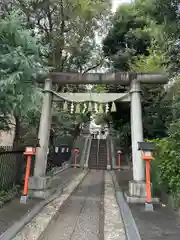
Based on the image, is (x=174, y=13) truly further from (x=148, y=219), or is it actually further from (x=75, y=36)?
(x=75, y=36)

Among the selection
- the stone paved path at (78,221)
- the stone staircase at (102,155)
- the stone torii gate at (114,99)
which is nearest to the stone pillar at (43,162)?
the stone torii gate at (114,99)

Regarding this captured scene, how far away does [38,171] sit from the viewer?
284 inches

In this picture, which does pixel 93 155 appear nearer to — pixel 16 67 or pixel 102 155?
pixel 102 155

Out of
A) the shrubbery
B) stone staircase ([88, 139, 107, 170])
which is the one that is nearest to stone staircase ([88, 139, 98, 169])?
stone staircase ([88, 139, 107, 170])

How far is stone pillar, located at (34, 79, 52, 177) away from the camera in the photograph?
7.24 meters

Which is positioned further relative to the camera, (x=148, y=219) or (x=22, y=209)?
(x=22, y=209)

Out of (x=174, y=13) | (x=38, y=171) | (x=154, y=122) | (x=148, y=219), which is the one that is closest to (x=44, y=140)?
(x=38, y=171)

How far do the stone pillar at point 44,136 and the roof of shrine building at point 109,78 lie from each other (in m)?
0.45

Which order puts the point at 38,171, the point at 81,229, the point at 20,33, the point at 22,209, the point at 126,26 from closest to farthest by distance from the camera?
the point at 81,229 < the point at 20,33 < the point at 22,209 < the point at 38,171 < the point at 126,26

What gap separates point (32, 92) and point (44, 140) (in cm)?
266

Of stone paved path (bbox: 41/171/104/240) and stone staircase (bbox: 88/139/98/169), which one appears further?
stone staircase (bbox: 88/139/98/169)

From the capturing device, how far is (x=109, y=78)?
768 cm

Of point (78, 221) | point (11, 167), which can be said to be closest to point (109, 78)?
point (11, 167)

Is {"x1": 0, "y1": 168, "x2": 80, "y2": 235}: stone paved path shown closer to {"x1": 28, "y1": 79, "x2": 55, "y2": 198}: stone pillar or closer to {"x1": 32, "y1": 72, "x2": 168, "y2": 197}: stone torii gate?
{"x1": 28, "y1": 79, "x2": 55, "y2": 198}: stone pillar
